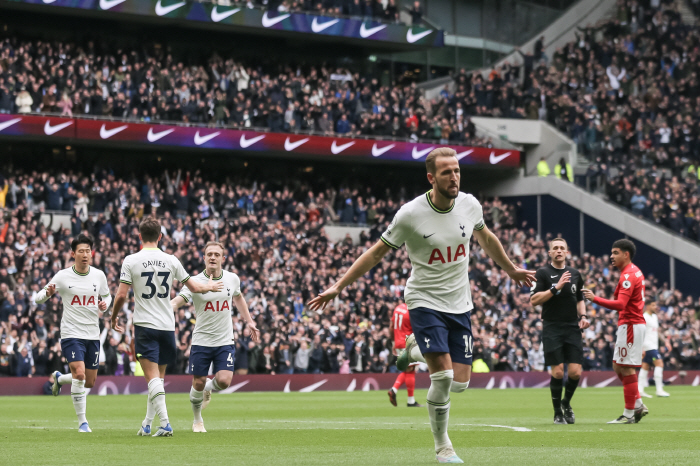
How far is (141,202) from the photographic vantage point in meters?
37.4

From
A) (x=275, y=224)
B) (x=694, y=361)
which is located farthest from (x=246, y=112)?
(x=694, y=361)

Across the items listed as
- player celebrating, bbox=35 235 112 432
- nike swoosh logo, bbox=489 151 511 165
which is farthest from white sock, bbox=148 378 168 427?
nike swoosh logo, bbox=489 151 511 165

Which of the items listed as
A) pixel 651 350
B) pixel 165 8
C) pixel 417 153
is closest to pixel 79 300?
pixel 651 350

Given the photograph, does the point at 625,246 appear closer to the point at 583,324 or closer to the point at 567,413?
the point at 583,324

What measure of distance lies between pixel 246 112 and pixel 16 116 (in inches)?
343

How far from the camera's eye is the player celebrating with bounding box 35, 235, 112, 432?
47.4 ft

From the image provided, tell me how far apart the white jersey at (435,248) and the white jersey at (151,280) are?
12.9 ft

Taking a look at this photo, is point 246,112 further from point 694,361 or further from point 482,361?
point 694,361

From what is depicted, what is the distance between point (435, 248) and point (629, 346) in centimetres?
662

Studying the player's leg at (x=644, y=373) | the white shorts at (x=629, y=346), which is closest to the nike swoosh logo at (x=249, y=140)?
the player's leg at (x=644, y=373)

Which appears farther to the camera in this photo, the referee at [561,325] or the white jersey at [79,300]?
the white jersey at [79,300]

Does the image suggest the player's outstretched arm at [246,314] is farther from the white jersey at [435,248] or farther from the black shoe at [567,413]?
the white jersey at [435,248]

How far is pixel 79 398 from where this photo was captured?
14.2 meters

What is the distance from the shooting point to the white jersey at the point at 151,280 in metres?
12.4
